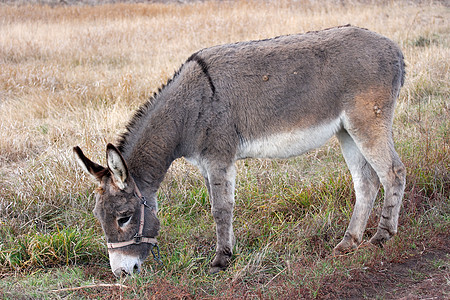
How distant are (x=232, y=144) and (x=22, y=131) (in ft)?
13.2

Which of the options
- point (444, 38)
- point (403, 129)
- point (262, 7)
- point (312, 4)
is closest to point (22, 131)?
point (403, 129)

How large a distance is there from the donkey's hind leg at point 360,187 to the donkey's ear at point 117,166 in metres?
2.07

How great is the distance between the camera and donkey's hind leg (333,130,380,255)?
4.15 metres

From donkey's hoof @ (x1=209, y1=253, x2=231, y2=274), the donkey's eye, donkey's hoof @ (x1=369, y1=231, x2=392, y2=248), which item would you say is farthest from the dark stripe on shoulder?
donkey's hoof @ (x1=369, y1=231, x2=392, y2=248)

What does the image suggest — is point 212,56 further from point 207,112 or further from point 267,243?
point 267,243

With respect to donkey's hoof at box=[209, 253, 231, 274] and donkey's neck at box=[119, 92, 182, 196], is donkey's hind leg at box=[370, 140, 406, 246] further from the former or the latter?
donkey's neck at box=[119, 92, 182, 196]

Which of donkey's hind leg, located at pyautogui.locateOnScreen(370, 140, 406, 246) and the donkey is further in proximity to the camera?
donkey's hind leg, located at pyautogui.locateOnScreen(370, 140, 406, 246)

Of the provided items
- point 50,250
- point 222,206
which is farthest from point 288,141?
point 50,250

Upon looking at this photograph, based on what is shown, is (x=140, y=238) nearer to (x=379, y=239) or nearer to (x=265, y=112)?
(x=265, y=112)

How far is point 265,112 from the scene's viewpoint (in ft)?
12.7

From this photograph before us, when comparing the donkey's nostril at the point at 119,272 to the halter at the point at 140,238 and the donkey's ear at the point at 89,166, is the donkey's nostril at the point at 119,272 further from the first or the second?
the donkey's ear at the point at 89,166

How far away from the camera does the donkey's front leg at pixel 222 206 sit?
377 centimetres

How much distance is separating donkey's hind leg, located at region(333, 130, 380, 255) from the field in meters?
0.22

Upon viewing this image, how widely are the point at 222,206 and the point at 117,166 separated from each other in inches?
39.1
